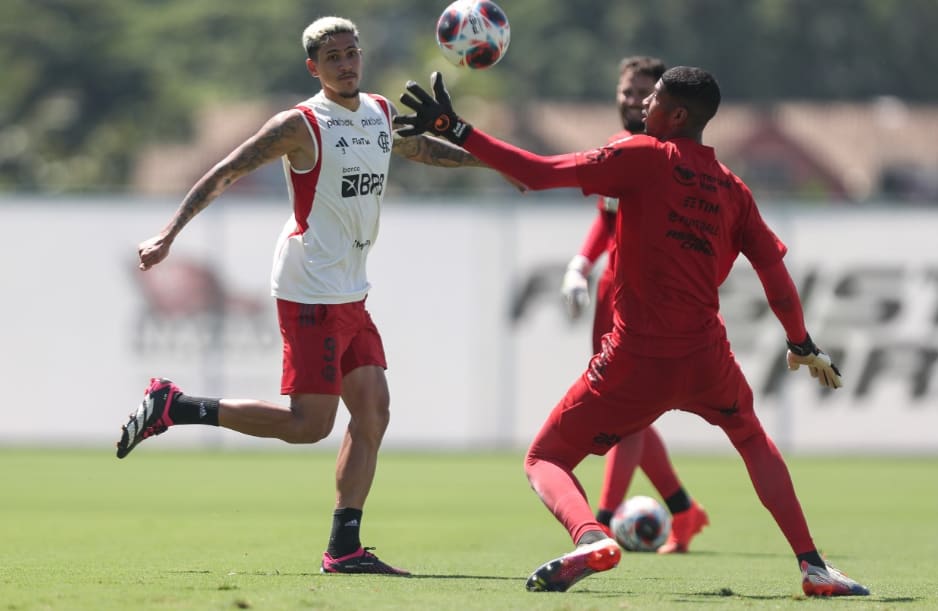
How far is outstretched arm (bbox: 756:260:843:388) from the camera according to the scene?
810 centimetres

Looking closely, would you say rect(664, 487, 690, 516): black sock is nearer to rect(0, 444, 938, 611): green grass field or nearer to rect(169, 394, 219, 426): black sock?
rect(0, 444, 938, 611): green grass field

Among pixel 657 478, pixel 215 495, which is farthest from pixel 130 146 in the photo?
pixel 657 478

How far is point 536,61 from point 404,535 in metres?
62.5

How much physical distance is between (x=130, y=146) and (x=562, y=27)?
724 inches

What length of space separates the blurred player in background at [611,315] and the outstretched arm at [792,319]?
1929mm

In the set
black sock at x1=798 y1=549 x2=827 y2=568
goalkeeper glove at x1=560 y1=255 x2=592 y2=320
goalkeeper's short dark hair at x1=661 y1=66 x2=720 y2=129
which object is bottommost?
black sock at x1=798 y1=549 x2=827 y2=568

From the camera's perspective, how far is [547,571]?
7.66 metres

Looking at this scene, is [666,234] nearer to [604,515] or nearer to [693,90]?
[693,90]

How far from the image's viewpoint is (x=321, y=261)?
8758mm

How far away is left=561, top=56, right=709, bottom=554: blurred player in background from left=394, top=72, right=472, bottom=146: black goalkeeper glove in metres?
2.57

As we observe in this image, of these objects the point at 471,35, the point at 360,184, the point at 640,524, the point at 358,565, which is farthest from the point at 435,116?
the point at 640,524

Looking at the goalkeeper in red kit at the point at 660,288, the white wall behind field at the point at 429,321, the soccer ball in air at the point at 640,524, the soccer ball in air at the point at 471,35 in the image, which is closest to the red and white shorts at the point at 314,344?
the goalkeeper in red kit at the point at 660,288

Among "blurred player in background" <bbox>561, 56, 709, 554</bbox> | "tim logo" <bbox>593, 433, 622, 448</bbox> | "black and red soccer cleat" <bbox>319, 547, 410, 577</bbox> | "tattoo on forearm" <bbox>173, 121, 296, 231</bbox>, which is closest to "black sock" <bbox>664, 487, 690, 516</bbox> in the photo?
"blurred player in background" <bbox>561, 56, 709, 554</bbox>

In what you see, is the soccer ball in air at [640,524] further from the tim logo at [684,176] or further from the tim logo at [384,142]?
the tim logo at [684,176]
